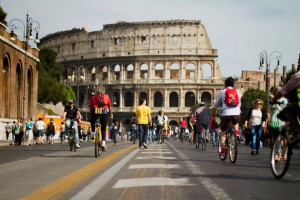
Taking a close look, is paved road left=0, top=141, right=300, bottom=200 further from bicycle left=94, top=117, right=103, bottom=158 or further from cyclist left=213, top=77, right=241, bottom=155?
bicycle left=94, top=117, right=103, bottom=158

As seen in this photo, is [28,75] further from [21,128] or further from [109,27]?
[109,27]

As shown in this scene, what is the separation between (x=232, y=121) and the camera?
1048cm

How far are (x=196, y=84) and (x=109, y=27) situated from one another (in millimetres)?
19785

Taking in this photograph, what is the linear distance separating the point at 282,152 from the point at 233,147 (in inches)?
121

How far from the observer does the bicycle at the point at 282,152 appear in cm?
668

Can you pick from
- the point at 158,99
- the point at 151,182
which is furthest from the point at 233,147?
the point at 158,99

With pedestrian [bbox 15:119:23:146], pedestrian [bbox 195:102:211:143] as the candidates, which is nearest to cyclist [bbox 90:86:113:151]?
pedestrian [bbox 195:102:211:143]

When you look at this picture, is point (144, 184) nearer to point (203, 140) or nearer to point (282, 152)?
point (282, 152)

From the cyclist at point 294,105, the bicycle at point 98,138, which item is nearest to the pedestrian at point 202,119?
the bicycle at point 98,138

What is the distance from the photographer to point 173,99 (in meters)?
95.9

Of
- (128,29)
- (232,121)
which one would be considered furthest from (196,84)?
(232,121)

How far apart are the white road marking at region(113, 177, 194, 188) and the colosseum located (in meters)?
86.4

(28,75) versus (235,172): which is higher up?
(28,75)

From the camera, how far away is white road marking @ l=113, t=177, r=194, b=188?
19.7ft
